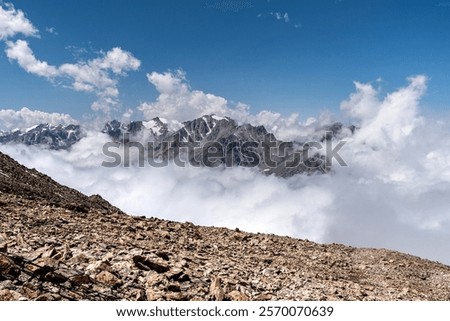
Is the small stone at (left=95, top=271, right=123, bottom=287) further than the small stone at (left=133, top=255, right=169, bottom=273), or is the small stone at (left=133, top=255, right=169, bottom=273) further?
the small stone at (left=133, top=255, right=169, bottom=273)

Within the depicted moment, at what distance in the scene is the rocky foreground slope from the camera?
13961 mm

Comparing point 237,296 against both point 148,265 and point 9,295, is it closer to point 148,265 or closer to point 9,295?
point 148,265

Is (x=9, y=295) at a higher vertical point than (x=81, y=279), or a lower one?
lower

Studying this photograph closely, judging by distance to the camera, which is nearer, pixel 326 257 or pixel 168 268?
pixel 168 268

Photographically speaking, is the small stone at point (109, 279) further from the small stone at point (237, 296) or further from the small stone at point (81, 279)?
the small stone at point (237, 296)

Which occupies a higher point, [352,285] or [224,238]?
[224,238]

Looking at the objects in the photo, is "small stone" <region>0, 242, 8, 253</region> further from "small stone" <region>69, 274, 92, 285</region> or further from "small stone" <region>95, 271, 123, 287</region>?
"small stone" <region>95, 271, 123, 287</region>

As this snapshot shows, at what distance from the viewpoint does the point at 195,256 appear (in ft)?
67.0

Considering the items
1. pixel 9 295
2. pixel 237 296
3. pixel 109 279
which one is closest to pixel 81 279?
Result: pixel 109 279

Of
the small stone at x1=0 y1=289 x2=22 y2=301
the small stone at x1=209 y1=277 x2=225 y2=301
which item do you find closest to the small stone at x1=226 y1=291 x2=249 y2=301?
the small stone at x1=209 y1=277 x2=225 y2=301

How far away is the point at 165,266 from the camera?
1655 centimetres
